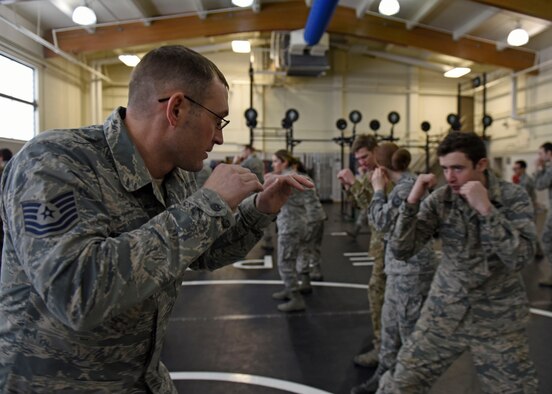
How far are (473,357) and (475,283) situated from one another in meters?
0.36

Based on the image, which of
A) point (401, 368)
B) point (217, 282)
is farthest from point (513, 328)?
point (217, 282)

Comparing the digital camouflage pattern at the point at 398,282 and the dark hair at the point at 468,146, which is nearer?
the dark hair at the point at 468,146

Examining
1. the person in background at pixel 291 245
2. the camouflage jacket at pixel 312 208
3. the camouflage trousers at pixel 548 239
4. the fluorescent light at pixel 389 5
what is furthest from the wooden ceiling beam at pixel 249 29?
the camouflage trousers at pixel 548 239

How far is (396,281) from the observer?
2635mm

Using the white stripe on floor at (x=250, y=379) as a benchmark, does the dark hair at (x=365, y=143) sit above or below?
above

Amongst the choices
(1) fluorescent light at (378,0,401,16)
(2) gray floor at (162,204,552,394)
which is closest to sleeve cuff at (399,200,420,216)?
(2) gray floor at (162,204,552,394)

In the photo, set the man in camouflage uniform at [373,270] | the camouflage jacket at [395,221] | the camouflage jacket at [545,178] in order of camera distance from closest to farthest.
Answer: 1. the camouflage jacket at [395,221]
2. the man in camouflage uniform at [373,270]
3. the camouflage jacket at [545,178]

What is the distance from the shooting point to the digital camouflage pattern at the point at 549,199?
5.02m

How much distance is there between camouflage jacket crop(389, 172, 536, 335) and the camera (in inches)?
70.8

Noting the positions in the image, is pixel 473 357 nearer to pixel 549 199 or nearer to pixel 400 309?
pixel 400 309

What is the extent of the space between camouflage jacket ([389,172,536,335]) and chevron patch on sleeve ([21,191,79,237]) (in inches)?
68.4

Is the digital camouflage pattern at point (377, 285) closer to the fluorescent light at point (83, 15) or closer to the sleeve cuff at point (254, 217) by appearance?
the sleeve cuff at point (254, 217)

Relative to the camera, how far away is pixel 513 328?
1837 mm

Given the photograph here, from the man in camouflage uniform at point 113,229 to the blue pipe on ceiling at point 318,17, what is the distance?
5.59 meters
